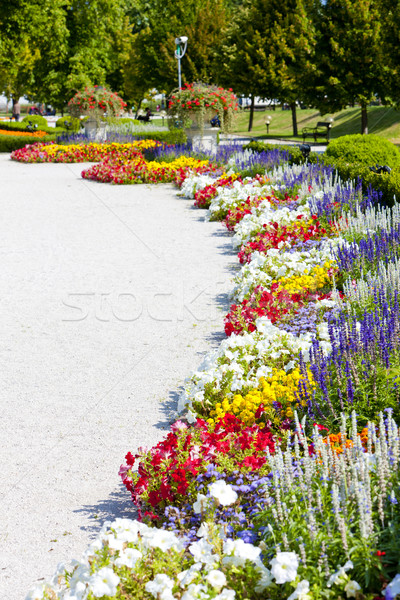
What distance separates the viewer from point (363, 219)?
25.3 feet

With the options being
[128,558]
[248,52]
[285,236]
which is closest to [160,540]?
[128,558]

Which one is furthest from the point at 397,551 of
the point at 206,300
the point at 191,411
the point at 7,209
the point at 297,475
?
the point at 7,209

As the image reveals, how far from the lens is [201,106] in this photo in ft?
58.2

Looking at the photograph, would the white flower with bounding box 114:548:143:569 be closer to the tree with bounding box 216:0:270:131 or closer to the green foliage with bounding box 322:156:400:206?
the green foliage with bounding box 322:156:400:206

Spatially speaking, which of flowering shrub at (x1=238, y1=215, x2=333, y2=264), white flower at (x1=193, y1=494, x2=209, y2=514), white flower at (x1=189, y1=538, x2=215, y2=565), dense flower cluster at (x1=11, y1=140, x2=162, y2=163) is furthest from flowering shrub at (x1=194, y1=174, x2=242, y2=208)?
white flower at (x1=189, y1=538, x2=215, y2=565)

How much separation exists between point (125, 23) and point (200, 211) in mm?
38519

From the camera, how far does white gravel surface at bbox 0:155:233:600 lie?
346 cm

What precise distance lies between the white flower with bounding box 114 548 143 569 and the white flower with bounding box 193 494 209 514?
19.0 inches

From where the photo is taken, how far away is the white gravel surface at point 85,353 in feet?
11.3

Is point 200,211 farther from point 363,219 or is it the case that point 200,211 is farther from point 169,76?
point 169,76

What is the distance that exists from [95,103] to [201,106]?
725 centimetres

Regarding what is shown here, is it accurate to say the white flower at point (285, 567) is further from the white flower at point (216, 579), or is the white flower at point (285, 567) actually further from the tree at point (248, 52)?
the tree at point (248, 52)

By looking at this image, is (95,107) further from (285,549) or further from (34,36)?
(285,549)

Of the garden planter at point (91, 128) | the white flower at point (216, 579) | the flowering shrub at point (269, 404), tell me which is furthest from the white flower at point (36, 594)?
the garden planter at point (91, 128)
